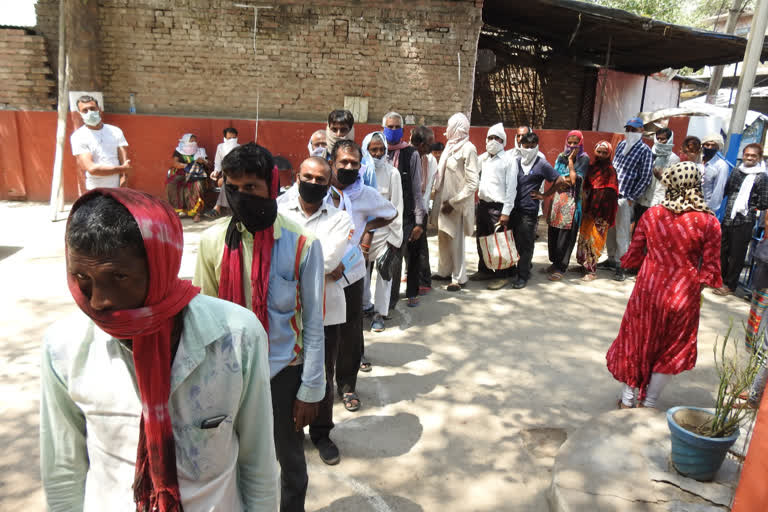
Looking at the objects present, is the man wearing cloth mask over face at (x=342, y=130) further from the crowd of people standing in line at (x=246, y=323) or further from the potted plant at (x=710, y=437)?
the potted plant at (x=710, y=437)

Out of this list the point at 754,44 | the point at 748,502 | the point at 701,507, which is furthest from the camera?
the point at 754,44

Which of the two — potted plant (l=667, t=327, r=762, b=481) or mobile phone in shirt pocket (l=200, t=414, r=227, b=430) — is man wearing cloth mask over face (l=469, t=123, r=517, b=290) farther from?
mobile phone in shirt pocket (l=200, t=414, r=227, b=430)

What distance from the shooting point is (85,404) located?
1188 mm

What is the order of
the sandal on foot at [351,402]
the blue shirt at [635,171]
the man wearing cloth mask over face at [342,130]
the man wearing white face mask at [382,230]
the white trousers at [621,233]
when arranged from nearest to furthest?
1. the sandal on foot at [351,402]
2. the man wearing cloth mask over face at [342,130]
3. the man wearing white face mask at [382,230]
4. the blue shirt at [635,171]
5. the white trousers at [621,233]

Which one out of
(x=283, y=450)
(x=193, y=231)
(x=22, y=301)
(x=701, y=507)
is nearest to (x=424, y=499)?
(x=283, y=450)

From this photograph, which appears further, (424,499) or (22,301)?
(22,301)

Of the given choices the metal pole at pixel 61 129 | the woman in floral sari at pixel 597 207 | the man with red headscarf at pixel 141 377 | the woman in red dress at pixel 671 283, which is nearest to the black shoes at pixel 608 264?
the woman in floral sari at pixel 597 207

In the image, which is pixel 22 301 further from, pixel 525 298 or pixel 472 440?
pixel 525 298

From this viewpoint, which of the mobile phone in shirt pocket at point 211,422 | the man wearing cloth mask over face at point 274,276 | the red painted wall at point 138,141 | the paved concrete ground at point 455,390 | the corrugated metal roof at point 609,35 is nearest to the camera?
the mobile phone in shirt pocket at point 211,422

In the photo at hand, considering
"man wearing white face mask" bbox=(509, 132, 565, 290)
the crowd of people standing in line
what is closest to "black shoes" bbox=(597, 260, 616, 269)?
"man wearing white face mask" bbox=(509, 132, 565, 290)

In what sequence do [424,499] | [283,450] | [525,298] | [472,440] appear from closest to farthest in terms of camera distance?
[283,450] < [424,499] < [472,440] < [525,298]

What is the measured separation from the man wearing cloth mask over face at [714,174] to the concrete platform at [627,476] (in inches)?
169

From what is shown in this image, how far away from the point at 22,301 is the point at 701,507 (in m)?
5.79

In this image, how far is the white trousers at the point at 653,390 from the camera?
3.58 m
